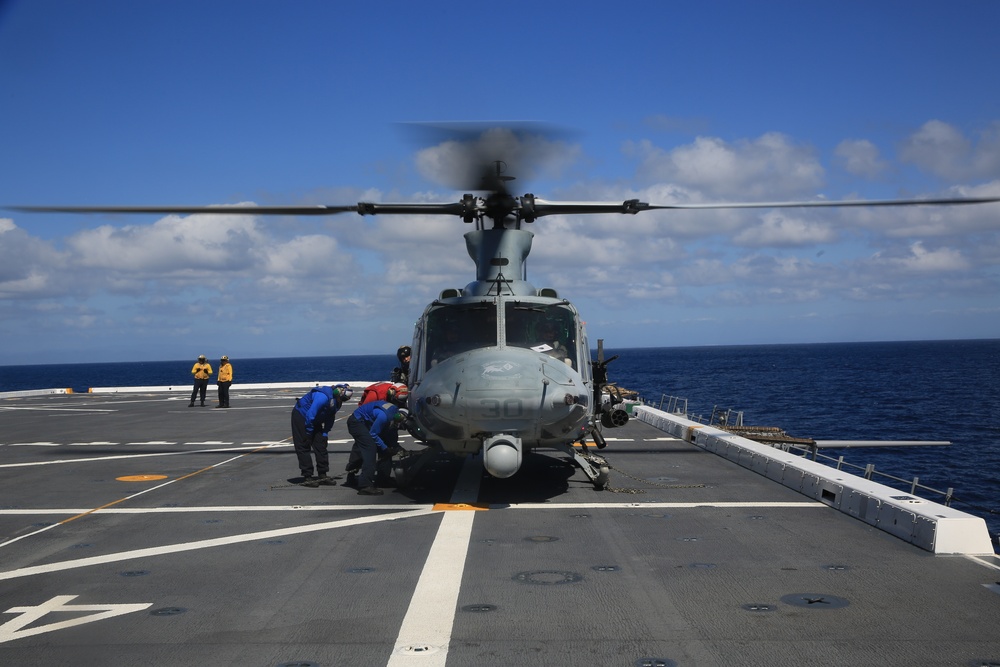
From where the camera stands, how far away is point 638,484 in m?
13.6

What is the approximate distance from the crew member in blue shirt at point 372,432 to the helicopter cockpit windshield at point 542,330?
2.36 metres

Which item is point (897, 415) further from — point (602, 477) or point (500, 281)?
point (500, 281)

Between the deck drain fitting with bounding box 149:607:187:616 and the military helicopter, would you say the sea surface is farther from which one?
the deck drain fitting with bounding box 149:607:187:616

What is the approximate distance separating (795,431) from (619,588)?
152ft

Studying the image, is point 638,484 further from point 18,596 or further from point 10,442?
point 10,442

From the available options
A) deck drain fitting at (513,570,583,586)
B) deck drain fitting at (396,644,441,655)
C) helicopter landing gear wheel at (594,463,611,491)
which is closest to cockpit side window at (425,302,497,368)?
helicopter landing gear wheel at (594,463,611,491)

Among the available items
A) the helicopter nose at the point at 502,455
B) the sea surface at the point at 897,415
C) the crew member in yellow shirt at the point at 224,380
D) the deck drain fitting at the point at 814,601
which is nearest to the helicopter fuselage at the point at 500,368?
the helicopter nose at the point at 502,455

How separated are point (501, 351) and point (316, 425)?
402 cm

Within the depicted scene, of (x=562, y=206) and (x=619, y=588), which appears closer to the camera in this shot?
(x=619, y=588)

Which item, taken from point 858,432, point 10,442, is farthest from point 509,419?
point 858,432

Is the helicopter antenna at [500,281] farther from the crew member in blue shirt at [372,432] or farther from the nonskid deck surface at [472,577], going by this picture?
the nonskid deck surface at [472,577]

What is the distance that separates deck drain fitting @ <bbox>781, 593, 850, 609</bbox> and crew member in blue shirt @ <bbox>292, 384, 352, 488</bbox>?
812 cm

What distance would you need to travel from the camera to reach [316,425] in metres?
13.8

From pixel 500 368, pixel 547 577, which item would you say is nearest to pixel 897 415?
pixel 500 368
